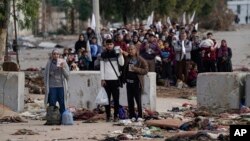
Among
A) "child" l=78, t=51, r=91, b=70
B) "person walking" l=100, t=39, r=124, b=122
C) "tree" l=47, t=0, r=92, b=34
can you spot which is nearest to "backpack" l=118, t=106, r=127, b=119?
"person walking" l=100, t=39, r=124, b=122

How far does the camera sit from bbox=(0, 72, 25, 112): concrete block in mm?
21047

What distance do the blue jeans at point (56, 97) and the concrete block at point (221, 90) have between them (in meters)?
3.91

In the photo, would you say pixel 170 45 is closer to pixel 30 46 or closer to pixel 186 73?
pixel 186 73

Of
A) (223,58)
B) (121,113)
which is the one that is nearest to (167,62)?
(223,58)

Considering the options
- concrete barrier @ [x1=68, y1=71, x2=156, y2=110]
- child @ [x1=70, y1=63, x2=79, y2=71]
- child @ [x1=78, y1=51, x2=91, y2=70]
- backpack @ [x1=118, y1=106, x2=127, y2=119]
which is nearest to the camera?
backpack @ [x1=118, y1=106, x2=127, y2=119]

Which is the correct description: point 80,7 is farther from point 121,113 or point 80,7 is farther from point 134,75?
point 134,75

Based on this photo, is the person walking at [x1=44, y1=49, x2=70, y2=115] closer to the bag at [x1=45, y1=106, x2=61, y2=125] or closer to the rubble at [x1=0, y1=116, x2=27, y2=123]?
the bag at [x1=45, y1=106, x2=61, y2=125]

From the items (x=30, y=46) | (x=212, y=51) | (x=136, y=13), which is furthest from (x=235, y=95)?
(x=30, y=46)

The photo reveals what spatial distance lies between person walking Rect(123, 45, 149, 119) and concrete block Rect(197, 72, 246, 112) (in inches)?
107

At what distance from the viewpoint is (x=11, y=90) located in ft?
69.2

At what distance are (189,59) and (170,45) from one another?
0.96 meters

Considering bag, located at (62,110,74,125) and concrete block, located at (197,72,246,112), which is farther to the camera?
concrete block, located at (197,72,246,112)

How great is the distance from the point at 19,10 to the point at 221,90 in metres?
9.62

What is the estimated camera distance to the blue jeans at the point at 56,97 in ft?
60.8
